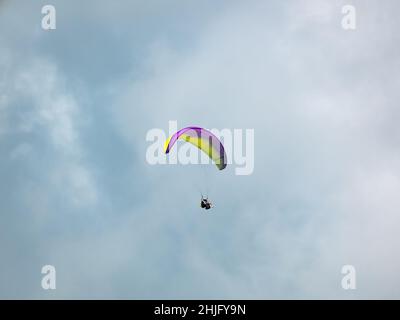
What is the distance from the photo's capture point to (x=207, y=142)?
249ft

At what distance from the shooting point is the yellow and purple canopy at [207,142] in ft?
244

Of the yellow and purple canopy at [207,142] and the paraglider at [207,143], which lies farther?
the yellow and purple canopy at [207,142]

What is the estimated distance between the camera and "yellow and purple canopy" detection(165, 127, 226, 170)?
74438 millimetres

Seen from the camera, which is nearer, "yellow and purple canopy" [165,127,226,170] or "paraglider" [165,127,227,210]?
"paraglider" [165,127,227,210]
